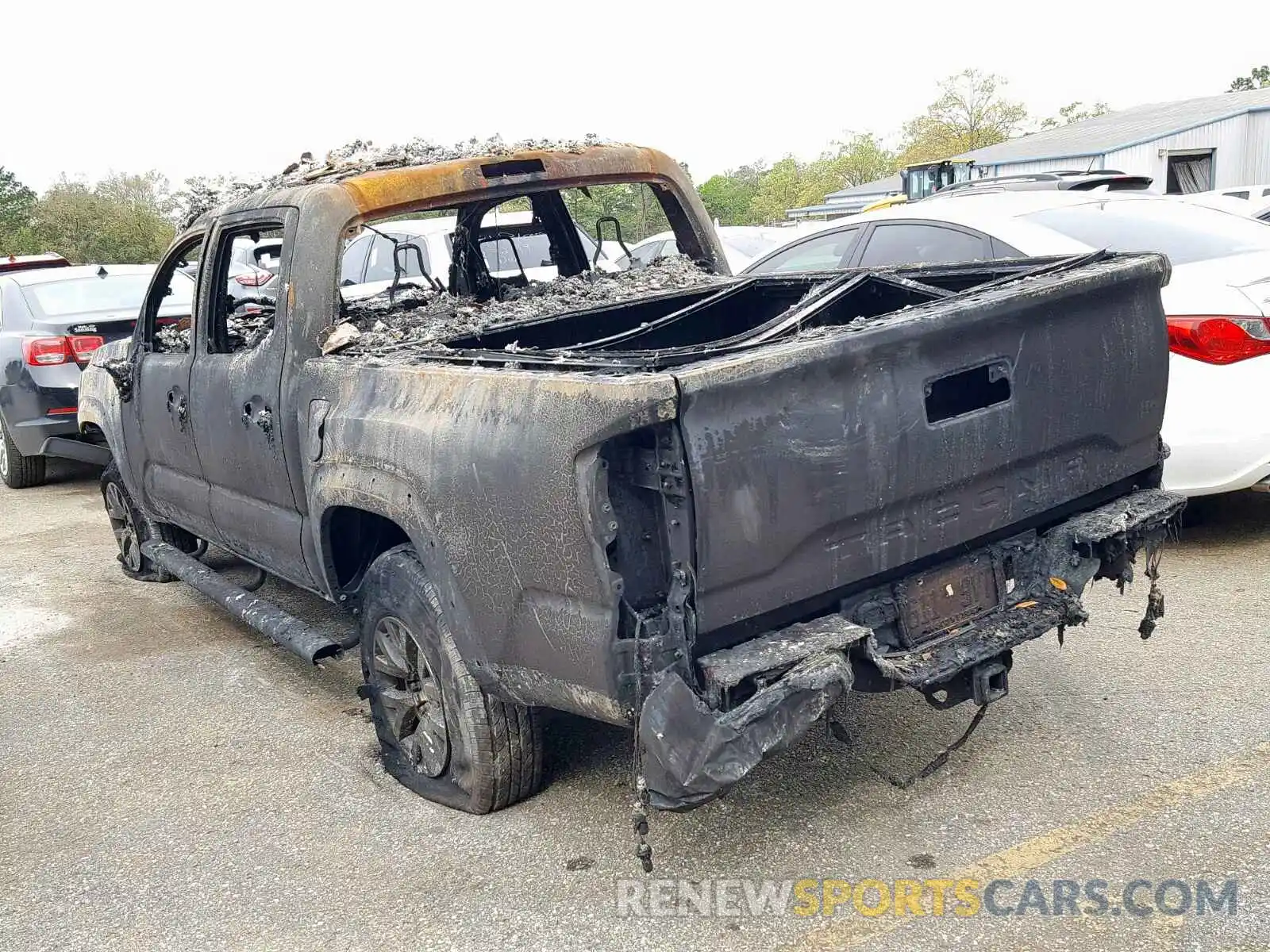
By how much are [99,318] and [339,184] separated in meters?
5.41

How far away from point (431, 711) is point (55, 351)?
6382mm

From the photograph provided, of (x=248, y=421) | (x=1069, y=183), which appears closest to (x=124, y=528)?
(x=248, y=421)

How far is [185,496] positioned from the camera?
17.3ft

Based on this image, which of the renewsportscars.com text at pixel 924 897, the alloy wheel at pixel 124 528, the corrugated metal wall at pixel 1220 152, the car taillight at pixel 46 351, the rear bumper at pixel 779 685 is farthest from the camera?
the corrugated metal wall at pixel 1220 152

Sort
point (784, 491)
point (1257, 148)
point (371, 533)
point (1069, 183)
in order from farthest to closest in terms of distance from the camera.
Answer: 1. point (1257, 148)
2. point (1069, 183)
3. point (371, 533)
4. point (784, 491)

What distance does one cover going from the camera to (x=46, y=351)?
8.69m

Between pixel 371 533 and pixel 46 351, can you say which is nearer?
pixel 371 533

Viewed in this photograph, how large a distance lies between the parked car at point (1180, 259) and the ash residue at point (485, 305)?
173 cm

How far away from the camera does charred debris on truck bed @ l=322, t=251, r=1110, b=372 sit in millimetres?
3723

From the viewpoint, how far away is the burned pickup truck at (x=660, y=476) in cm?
279

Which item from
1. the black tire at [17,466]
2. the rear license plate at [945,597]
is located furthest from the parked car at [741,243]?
the rear license plate at [945,597]

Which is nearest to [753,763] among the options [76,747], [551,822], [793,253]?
[551,822]

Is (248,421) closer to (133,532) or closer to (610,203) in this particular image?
(133,532)

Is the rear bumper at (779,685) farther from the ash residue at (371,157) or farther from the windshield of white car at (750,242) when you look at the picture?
the windshield of white car at (750,242)
